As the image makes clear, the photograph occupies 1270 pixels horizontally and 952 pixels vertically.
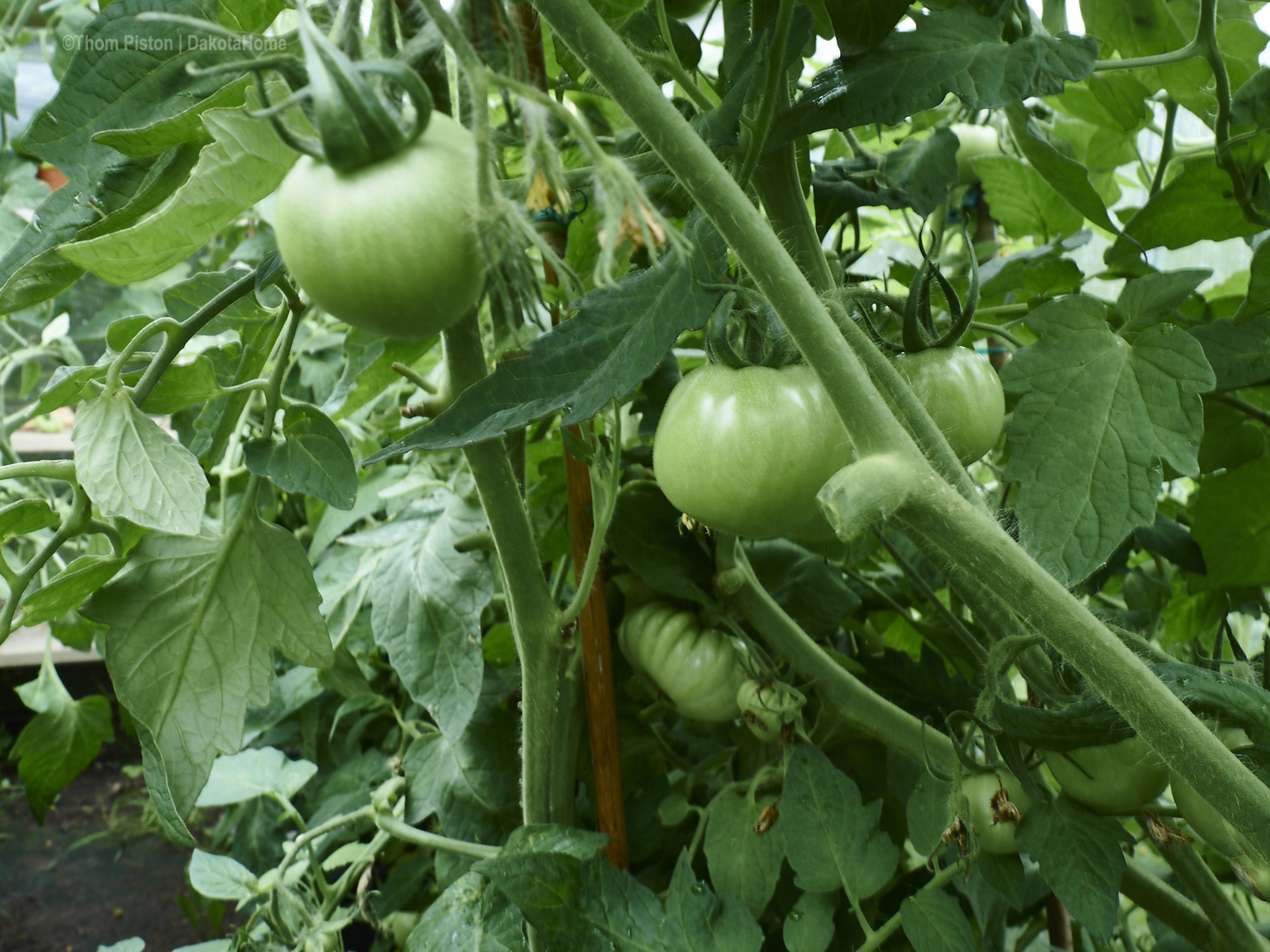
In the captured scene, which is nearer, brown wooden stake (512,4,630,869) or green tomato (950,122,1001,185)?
brown wooden stake (512,4,630,869)

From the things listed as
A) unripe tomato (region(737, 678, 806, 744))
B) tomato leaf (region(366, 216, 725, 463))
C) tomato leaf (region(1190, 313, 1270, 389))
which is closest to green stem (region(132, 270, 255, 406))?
tomato leaf (region(366, 216, 725, 463))

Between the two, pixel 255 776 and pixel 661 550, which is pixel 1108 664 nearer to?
pixel 661 550

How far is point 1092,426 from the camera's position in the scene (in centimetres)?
41

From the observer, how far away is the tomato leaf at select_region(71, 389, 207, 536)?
0.34 metres

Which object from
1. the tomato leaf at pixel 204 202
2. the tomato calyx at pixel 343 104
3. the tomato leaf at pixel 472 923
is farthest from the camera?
the tomato leaf at pixel 472 923

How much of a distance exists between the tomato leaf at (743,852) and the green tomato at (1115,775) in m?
0.17

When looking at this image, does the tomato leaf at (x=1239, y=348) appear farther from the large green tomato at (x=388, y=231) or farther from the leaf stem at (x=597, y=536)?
the large green tomato at (x=388, y=231)

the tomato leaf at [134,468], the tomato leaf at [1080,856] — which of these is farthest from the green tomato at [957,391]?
the tomato leaf at [134,468]

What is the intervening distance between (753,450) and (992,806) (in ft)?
0.93

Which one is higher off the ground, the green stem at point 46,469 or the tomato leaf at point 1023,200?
the green stem at point 46,469

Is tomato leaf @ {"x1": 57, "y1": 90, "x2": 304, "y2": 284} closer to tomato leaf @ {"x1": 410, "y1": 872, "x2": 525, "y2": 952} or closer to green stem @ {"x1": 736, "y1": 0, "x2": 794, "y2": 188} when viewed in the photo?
green stem @ {"x1": 736, "y1": 0, "x2": 794, "y2": 188}

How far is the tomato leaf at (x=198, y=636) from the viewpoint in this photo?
0.40m

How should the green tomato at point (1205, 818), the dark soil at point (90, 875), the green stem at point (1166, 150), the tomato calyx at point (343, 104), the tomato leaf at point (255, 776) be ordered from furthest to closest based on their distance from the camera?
the dark soil at point (90, 875)
the tomato leaf at point (255, 776)
the green stem at point (1166, 150)
the green tomato at point (1205, 818)
the tomato calyx at point (343, 104)

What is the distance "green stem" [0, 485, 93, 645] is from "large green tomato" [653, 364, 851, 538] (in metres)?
0.29
